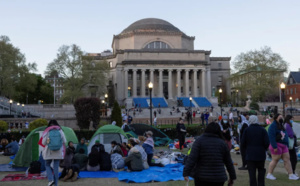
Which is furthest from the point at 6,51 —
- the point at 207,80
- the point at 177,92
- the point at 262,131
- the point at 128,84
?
the point at 262,131

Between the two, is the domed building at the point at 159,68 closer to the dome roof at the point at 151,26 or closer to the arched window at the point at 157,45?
the arched window at the point at 157,45

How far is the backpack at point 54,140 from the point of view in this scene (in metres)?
8.36

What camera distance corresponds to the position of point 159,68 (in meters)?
65.8

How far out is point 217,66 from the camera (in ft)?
247

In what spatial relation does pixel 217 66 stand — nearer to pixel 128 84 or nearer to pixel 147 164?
pixel 128 84

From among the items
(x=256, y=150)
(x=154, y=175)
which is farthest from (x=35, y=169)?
(x=256, y=150)

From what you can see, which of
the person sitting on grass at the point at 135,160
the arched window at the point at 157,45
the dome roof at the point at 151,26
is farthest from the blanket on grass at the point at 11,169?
the dome roof at the point at 151,26

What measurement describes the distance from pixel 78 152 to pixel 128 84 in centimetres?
5572

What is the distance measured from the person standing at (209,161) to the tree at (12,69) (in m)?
50.5

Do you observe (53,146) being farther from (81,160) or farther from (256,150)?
(256,150)

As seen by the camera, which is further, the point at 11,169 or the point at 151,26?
the point at 151,26

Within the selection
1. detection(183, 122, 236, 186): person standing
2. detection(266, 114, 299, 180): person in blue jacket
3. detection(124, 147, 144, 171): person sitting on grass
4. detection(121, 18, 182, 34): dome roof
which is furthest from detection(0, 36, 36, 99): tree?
detection(183, 122, 236, 186): person standing

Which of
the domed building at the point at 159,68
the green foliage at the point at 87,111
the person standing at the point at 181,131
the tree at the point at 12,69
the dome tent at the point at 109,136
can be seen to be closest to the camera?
the dome tent at the point at 109,136

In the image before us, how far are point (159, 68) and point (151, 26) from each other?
13838 mm
